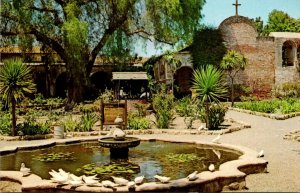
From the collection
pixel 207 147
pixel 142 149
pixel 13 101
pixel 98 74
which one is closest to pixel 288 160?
pixel 207 147

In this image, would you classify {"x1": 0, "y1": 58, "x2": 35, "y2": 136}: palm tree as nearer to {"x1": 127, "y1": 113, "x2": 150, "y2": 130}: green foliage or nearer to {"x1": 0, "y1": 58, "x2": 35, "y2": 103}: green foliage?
{"x1": 0, "y1": 58, "x2": 35, "y2": 103}: green foliage

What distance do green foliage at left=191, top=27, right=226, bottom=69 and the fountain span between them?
22233 millimetres

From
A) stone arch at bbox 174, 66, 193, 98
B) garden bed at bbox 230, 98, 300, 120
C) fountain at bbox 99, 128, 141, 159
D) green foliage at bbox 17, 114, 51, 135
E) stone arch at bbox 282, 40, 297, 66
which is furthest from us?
stone arch at bbox 282, 40, 297, 66

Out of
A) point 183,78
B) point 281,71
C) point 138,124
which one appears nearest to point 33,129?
point 138,124

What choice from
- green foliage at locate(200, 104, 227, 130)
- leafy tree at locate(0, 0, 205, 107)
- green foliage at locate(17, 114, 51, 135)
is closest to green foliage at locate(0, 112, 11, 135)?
green foliage at locate(17, 114, 51, 135)

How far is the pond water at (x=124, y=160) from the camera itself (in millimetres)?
8422

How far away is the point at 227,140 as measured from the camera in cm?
1320

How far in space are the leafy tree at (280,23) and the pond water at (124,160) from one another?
1695 inches

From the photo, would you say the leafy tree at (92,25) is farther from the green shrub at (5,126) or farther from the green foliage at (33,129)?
the green foliage at (33,129)

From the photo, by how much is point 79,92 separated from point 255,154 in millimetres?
18661

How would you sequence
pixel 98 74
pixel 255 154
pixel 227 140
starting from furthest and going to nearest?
pixel 98 74 → pixel 227 140 → pixel 255 154

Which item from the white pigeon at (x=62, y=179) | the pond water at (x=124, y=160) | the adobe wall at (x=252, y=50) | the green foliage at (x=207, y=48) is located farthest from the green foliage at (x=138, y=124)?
the adobe wall at (x=252, y=50)

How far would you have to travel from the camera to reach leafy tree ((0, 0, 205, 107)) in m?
24.6

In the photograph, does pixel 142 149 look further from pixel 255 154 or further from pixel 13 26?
pixel 13 26
